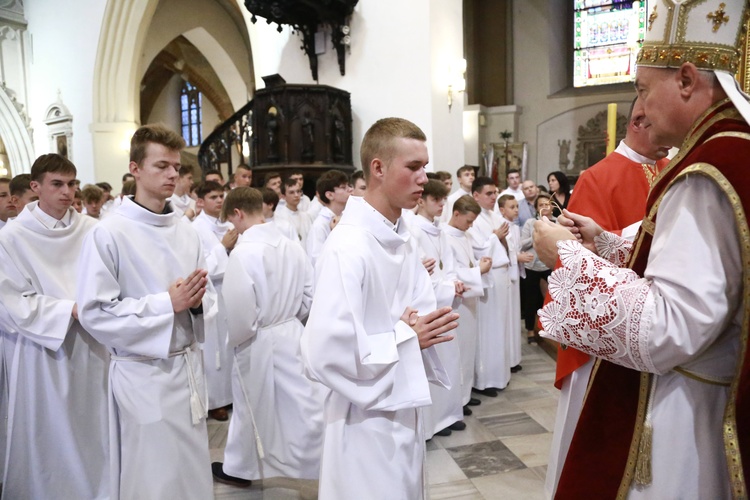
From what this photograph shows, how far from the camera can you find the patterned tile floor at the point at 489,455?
3613 mm

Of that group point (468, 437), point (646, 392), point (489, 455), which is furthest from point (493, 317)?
point (646, 392)

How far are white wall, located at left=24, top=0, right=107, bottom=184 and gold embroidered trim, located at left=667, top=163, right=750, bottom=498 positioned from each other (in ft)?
51.0

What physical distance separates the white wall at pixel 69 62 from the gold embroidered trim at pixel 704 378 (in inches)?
610

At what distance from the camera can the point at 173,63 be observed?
20.1 metres

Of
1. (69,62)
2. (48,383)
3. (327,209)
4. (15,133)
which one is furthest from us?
(15,133)

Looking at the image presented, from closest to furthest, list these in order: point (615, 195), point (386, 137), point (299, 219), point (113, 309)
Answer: point (386, 137) → point (113, 309) → point (615, 195) → point (299, 219)

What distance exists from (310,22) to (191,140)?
55.1 feet

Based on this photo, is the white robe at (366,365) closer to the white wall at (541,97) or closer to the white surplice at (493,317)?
the white surplice at (493,317)

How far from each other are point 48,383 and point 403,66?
716cm

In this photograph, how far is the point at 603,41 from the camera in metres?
15.2

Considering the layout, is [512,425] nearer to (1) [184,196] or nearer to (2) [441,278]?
(2) [441,278]

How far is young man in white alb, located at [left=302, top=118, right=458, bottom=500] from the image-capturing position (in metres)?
1.84

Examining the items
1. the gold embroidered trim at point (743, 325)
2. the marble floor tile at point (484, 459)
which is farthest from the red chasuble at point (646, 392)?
the marble floor tile at point (484, 459)

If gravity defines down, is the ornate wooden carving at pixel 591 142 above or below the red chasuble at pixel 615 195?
above
